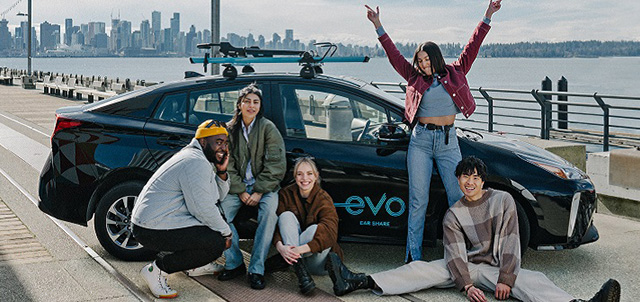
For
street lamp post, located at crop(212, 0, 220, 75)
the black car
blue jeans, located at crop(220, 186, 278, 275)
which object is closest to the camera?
blue jeans, located at crop(220, 186, 278, 275)

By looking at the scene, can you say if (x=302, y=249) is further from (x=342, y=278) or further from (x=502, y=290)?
(x=502, y=290)

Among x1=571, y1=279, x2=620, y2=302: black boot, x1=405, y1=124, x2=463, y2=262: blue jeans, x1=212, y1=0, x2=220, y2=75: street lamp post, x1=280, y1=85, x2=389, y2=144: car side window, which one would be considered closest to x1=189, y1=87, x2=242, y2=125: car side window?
x1=280, y1=85, x2=389, y2=144: car side window

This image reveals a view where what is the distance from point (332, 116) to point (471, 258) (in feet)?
5.08

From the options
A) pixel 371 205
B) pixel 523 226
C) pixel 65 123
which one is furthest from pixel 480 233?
pixel 65 123

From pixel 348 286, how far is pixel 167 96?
2.21m

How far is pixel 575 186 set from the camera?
6.12 meters

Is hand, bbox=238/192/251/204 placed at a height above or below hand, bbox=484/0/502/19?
below

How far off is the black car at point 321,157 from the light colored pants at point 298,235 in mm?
353

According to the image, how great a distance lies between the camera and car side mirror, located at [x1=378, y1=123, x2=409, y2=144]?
6.16 m

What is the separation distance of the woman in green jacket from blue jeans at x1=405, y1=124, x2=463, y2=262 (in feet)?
3.22

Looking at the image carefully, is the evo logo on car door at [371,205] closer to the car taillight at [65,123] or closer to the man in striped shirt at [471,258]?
the man in striped shirt at [471,258]

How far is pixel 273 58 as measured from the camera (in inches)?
281

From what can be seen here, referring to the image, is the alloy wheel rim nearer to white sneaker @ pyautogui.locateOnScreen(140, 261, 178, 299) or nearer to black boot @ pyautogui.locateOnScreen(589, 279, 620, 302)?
white sneaker @ pyautogui.locateOnScreen(140, 261, 178, 299)

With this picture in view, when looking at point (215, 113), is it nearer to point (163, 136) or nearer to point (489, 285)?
point (163, 136)
